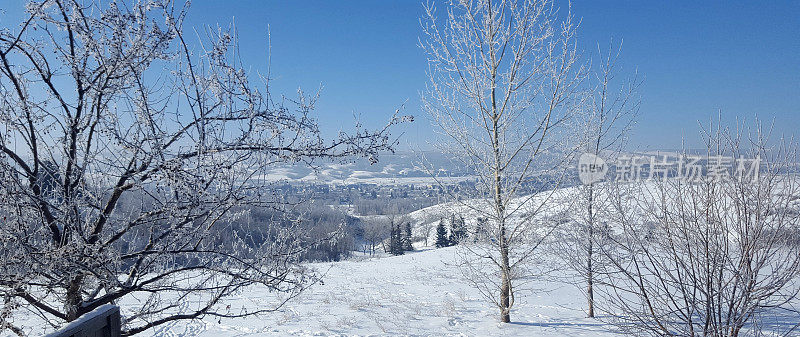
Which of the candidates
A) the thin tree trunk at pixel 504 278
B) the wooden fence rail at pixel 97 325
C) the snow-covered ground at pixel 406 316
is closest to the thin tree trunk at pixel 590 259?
the snow-covered ground at pixel 406 316

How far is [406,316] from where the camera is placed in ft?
30.5

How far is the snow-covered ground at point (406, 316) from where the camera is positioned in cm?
779

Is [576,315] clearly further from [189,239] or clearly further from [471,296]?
[189,239]

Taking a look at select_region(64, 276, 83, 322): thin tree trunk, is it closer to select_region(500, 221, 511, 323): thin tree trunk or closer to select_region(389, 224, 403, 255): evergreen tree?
select_region(500, 221, 511, 323): thin tree trunk

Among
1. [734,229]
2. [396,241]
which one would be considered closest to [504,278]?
[734,229]

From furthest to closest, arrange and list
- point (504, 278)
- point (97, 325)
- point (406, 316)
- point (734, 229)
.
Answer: point (406, 316) → point (504, 278) → point (734, 229) → point (97, 325)

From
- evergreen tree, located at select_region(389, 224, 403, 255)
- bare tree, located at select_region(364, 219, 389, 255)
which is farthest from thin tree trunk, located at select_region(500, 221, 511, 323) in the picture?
bare tree, located at select_region(364, 219, 389, 255)

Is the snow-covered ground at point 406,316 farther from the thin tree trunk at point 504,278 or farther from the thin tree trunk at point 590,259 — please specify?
the thin tree trunk at point 590,259

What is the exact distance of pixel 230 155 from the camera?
2912 millimetres

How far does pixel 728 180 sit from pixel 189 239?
195 inches

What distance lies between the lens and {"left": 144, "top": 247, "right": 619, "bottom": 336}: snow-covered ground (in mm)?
7785

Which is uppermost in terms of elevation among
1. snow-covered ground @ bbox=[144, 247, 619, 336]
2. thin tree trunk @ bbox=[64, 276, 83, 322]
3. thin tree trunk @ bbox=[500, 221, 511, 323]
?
thin tree trunk @ bbox=[64, 276, 83, 322]

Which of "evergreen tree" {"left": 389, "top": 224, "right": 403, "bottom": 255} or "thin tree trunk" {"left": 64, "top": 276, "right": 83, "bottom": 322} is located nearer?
"thin tree trunk" {"left": 64, "top": 276, "right": 83, "bottom": 322}

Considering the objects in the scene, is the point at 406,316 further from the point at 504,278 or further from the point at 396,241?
the point at 396,241
